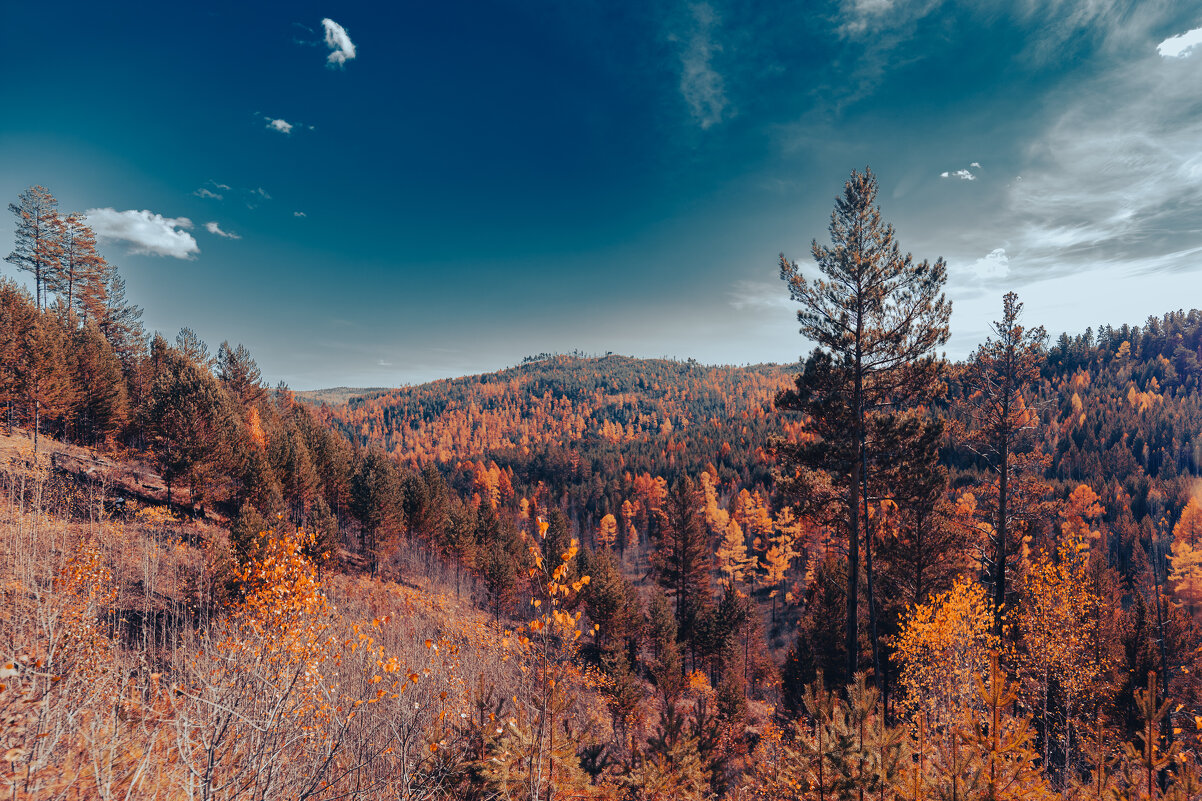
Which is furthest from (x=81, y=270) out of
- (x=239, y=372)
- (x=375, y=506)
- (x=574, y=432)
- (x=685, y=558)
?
(x=574, y=432)

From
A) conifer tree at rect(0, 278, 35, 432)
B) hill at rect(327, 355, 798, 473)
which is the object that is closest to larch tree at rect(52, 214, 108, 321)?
conifer tree at rect(0, 278, 35, 432)

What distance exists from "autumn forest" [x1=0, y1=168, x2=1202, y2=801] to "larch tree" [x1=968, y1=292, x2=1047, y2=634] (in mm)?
98

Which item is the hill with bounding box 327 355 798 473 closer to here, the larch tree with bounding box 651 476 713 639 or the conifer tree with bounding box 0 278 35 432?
the larch tree with bounding box 651 476 713 639

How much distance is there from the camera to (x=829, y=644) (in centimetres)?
2027

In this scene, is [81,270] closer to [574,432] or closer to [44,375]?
[44,375]

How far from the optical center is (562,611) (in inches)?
155

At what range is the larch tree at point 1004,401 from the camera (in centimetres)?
1214

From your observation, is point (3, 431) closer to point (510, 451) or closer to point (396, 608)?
point (396, 608)

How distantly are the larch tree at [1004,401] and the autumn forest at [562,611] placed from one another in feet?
0.32

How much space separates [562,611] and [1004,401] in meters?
14.7

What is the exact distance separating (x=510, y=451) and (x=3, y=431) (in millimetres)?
90149

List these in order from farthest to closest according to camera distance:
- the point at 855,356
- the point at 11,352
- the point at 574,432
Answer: the point at 574,432 → the point at 11,352 → the point at 855,356

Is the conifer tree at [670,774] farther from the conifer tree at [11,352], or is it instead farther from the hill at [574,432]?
the hill at [574,432]

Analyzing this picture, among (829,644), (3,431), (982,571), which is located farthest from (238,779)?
(3,431)
